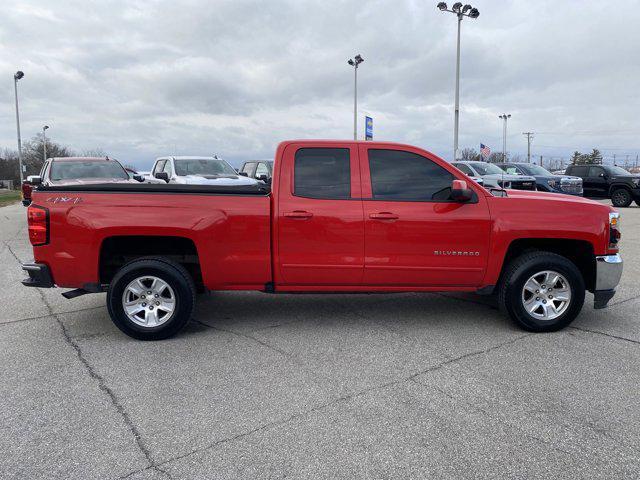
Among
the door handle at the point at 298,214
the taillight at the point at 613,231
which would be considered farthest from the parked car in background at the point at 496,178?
the door handle at the point at 298,214

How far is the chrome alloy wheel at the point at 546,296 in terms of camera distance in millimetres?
5246

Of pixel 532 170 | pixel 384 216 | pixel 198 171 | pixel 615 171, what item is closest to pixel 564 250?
pixel 384 216

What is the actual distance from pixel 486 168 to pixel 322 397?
18.4 m

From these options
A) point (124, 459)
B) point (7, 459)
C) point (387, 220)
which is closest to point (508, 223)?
point (387, 220)

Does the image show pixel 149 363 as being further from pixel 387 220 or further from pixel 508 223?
pixel 508 223

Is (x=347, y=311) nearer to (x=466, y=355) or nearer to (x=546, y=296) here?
(x=466, y=355)

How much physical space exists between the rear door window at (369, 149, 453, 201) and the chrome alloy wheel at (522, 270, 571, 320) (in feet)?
4.09

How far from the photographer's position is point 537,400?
372 centimetres

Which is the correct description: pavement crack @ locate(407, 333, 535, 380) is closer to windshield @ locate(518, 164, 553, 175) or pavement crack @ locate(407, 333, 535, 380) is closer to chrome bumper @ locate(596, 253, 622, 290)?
chrome bumper @ locate(596, 253, 622, 290)

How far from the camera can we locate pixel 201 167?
15266 millimetres

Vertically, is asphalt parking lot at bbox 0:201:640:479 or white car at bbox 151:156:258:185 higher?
white car at bbox 151:156:258:185

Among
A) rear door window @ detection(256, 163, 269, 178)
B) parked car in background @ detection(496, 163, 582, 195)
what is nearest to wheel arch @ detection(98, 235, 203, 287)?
rear door window @ detection(256, 163, 269, 178)

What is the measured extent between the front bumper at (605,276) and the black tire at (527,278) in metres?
0.22

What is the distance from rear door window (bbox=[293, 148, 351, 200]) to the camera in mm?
5195
